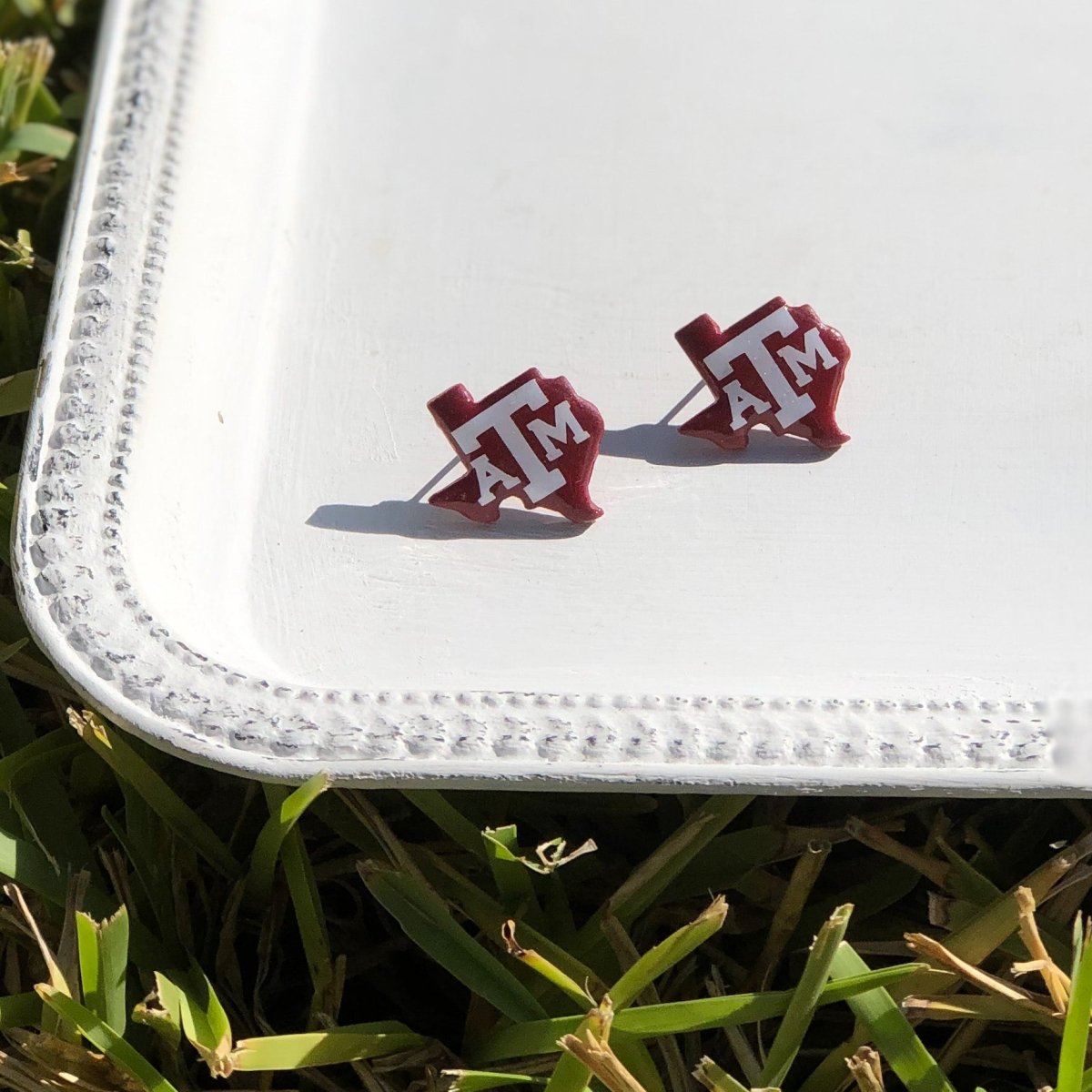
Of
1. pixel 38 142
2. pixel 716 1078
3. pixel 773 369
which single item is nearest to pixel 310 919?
pixel 716 1078

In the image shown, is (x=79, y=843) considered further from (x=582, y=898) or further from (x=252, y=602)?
(x=582, y=898)

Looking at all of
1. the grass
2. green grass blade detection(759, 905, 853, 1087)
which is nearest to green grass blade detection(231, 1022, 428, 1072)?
the grass

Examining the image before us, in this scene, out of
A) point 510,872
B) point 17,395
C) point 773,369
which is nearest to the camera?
point 510,872

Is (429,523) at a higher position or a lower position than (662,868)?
higher

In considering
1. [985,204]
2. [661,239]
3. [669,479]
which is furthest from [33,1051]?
[985,204]

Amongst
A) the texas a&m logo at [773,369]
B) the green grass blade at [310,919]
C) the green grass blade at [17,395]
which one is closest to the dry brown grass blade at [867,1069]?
the green grass blade at [310,919]

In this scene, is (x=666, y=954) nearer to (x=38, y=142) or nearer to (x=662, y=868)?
(x=662, y=868)

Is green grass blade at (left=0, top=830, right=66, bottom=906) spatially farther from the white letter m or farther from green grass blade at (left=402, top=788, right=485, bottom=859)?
the white letter m
